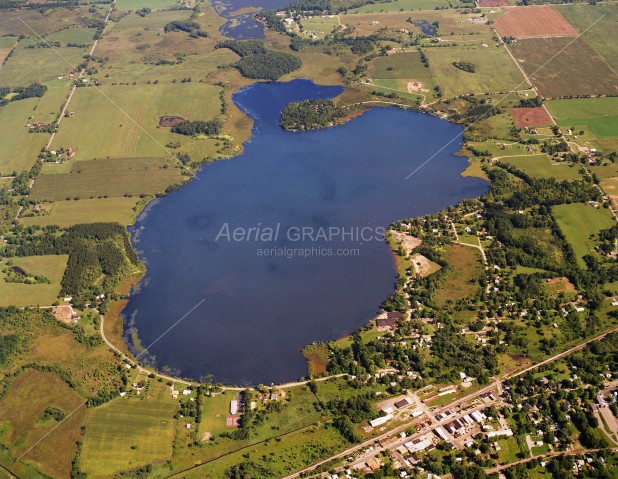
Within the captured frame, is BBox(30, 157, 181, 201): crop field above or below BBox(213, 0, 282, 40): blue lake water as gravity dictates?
below

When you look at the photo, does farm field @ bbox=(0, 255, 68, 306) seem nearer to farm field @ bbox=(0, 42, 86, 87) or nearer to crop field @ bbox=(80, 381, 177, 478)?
crop field @ bbox=(80, 381, 177, 478)

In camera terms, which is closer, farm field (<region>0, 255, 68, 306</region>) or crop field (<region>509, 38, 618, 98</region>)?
farm field (<region>0, 255, 68, 306</region>)

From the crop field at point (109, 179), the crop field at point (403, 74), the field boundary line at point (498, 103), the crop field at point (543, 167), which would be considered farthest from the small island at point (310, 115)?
the crop field at point (543, 167)

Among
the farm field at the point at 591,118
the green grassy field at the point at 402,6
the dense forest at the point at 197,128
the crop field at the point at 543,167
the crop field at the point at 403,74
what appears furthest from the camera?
the green grassy field at the point at 402,6

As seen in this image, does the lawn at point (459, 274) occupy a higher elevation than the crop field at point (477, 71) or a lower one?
lower

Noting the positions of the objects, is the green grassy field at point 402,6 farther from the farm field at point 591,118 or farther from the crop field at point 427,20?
the farm field at point 591,118

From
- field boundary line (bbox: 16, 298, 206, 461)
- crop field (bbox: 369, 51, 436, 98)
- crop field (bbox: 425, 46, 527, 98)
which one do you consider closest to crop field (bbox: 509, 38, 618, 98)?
crop field (bbox: 425, 46, 527, 98)
